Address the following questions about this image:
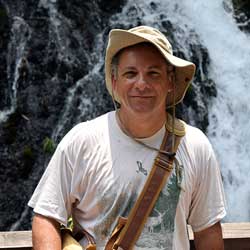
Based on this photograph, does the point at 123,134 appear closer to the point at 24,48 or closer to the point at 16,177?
the point at 16,177

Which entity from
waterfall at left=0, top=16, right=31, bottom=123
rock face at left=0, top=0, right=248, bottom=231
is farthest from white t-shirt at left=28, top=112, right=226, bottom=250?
waterfall at left=0, top=16, right=31, bottom=123

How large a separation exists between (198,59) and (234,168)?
1717mm

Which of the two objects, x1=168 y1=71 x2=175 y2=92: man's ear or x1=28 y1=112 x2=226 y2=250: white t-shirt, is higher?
x1=168 y1=71 x2=175 y2=92: man's ear

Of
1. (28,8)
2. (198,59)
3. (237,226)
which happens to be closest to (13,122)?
(28,8)

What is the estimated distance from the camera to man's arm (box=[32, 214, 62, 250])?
2.15 meters

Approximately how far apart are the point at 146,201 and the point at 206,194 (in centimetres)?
27

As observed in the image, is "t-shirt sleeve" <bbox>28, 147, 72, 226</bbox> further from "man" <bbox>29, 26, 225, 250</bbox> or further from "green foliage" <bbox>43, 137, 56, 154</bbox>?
"green foliage" <bbox>43, 137, 56, 154</bbox>

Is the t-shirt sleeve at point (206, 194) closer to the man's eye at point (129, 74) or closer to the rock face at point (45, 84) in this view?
the man's eye at point (129, 74)

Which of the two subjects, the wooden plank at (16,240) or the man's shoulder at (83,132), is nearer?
the man's shoulder at (83,132)

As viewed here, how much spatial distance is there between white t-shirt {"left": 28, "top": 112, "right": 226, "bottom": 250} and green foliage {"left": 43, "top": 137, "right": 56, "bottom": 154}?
5.02 metres

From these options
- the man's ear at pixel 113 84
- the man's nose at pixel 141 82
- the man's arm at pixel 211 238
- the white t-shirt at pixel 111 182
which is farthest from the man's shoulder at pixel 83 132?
the man's arm at pixel 211 238

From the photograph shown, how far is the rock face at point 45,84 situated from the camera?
726 cm

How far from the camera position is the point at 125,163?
7.18 feet

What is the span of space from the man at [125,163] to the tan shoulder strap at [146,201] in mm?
21
